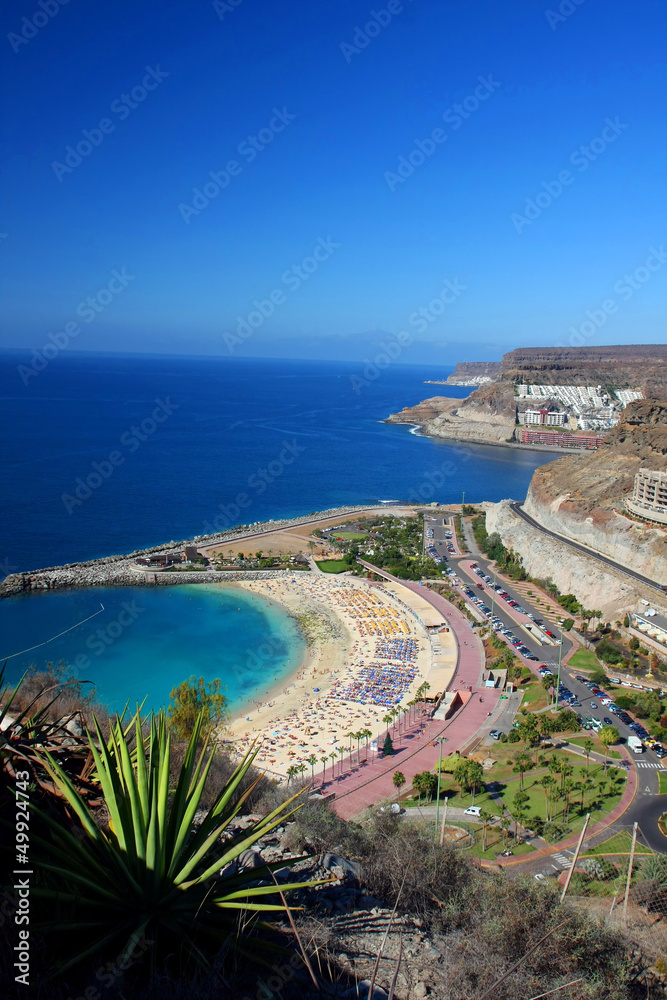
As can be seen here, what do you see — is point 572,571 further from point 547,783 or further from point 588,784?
point 547,783

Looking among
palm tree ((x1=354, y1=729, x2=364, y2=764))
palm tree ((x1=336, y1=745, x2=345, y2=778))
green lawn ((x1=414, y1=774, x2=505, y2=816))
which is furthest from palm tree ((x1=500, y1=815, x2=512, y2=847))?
palm tree ((x1=354, y1=729, x2=364, y2=764))

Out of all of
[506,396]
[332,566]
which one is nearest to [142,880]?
[332,566]

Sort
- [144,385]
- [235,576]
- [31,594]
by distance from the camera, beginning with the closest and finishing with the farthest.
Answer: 1. [31,594]
2. [235,576]
3. [144,385]

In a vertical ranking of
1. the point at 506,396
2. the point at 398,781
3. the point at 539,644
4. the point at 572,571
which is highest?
the point at 506,396

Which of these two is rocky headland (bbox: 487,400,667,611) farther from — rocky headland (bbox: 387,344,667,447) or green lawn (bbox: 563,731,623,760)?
rocky headland (bbox: 387,344,667,447)

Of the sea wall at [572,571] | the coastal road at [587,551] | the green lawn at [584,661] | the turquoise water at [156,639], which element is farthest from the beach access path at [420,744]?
the coastal road at [587,551]

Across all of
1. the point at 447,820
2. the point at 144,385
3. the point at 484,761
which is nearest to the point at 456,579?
the point at 484,761

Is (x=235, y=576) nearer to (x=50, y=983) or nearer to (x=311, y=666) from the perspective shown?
(x=311, y=666)
